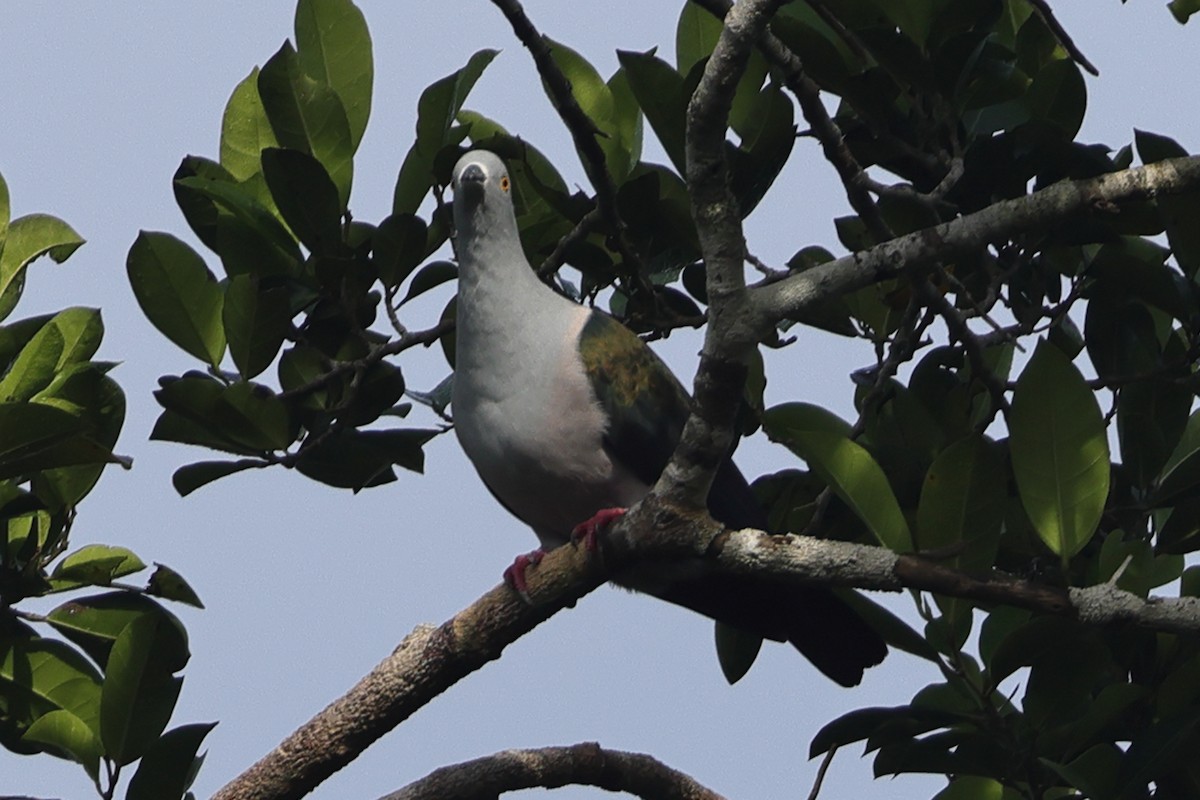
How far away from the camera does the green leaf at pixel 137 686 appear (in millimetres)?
3162

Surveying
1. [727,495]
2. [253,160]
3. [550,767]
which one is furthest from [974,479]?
[253,160]

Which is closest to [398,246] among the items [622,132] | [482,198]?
[482,198]

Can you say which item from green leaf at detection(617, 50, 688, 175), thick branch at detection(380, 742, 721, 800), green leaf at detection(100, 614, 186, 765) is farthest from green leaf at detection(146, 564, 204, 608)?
green leaf at detection(617, 50, 688, 175)

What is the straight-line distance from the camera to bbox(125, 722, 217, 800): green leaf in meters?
3.10

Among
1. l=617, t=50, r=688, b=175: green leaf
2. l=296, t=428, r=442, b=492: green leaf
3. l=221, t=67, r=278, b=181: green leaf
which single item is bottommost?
l=296, t=428, r=442, b=492: green leaf

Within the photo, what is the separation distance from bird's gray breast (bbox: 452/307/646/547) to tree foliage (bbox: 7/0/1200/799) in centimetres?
18

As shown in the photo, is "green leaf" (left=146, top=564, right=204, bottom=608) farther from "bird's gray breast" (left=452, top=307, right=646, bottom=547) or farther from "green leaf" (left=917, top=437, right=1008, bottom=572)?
"green leaf" (left=917, top=437, right=1008, bottom=572)

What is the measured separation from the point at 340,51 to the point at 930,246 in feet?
5.48

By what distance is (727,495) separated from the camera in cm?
362

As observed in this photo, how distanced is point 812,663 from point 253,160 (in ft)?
6.11

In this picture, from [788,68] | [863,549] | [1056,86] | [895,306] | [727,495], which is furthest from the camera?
[895,306]

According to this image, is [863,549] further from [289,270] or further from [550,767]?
[289,270]

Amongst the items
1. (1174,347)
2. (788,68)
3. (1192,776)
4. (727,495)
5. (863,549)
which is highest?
(788,68)

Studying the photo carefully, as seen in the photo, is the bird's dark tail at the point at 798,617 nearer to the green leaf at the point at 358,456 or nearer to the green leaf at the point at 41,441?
the green leaf at the point at 358,456
